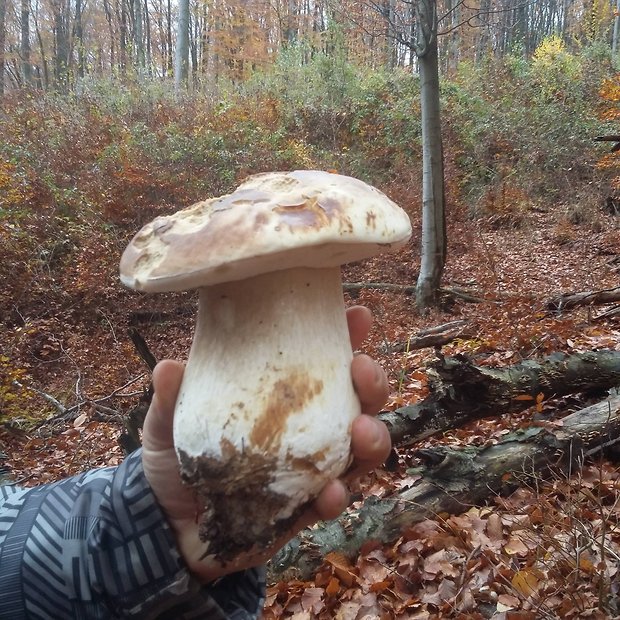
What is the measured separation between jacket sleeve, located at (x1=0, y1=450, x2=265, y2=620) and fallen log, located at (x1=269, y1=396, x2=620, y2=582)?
1209 mm

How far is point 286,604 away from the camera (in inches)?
101

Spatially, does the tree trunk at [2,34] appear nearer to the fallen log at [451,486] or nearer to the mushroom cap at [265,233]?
the fallen log at [451,486]

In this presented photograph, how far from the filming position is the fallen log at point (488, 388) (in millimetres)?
3299

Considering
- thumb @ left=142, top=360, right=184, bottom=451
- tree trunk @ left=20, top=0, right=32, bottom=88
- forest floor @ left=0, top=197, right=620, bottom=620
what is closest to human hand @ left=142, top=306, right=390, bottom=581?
thumb @ left=142, top=360, right=184, bottom=451

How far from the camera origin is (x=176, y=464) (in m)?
1.61

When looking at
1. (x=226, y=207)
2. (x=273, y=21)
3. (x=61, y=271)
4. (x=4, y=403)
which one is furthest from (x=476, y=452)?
(x=273, y=21)

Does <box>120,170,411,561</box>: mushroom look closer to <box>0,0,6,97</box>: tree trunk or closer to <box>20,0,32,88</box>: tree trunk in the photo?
<box>0,0,6,97</box>: tree trunk

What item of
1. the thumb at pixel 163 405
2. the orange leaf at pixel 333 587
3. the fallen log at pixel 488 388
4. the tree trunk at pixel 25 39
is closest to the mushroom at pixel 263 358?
the thumb at pixel 163 405

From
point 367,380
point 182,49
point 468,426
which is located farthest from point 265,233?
point 182,49

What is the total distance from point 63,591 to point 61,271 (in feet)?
27.7

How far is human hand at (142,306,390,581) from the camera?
1353mm

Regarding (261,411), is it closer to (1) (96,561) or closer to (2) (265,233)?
(2) (265,233)

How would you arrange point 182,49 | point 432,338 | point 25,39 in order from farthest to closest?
point 25,39, point 182,49, point 432,338

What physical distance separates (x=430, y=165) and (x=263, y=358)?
20.6ft
